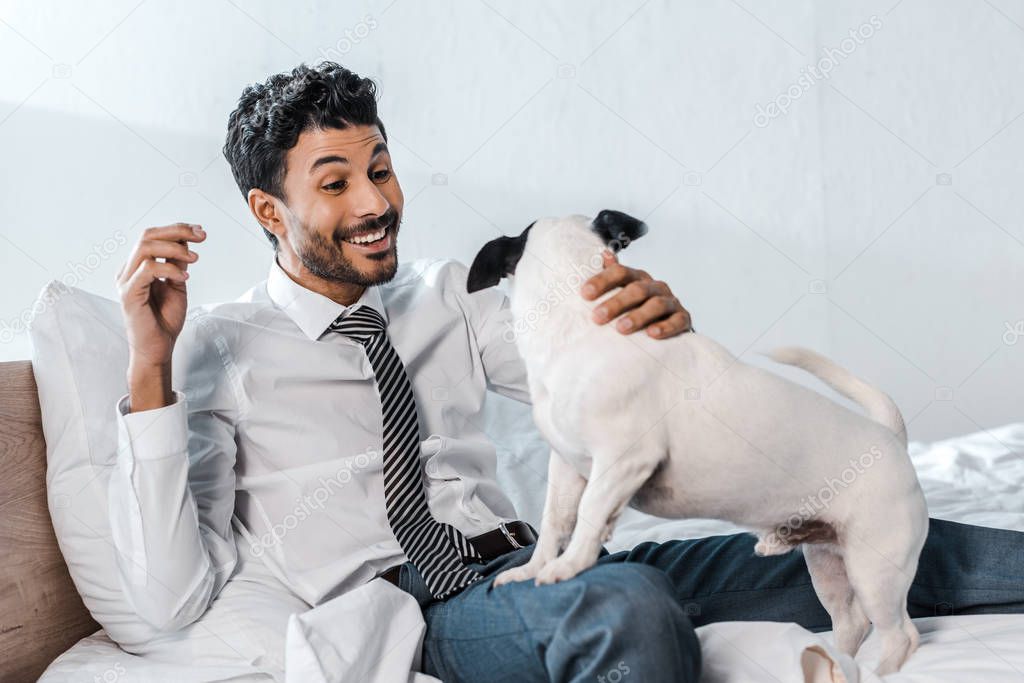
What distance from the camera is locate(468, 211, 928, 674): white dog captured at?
986mm

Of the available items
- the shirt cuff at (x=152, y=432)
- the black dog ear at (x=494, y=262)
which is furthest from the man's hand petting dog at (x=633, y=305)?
the shirt cuff at (x=152, y=432)

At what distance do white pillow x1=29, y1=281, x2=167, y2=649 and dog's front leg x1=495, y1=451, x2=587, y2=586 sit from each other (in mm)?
627

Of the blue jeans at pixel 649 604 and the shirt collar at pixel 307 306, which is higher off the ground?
the shirt collar at pixel 307 306

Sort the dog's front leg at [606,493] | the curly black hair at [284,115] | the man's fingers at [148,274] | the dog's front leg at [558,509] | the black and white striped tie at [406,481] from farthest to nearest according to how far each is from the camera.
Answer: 1. the curly black hair at [284,115]
2. the black and white striped tie at [406,481]
3. the man's fingers at [148,274]
4. the dog's front leg at [558,509]
5. the dog's front leg at [606,493]

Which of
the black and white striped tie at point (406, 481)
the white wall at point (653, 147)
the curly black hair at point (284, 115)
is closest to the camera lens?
the black and white striped tie at point (406, 481)

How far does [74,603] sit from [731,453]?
1.05 m

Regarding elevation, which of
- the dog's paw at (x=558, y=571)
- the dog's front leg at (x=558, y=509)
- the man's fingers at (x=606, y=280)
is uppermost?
the man's fingers at (x=606, y=280)

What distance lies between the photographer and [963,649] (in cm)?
124

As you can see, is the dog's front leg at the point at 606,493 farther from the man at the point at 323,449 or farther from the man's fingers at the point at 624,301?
the man at the point at 323,449

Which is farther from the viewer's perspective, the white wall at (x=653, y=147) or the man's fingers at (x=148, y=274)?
the white wall at (x=653, y=147)

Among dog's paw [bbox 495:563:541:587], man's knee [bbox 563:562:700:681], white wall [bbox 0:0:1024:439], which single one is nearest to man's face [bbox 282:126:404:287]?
dog's paw [bbox 495:563:541:587]

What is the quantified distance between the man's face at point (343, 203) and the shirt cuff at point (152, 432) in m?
0.33

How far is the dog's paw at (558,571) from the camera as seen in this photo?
3.31 feet

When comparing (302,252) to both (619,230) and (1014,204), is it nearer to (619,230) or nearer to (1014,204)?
(619,230)
